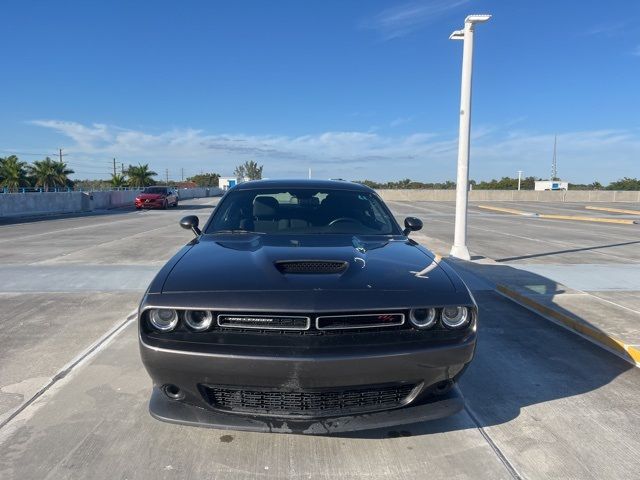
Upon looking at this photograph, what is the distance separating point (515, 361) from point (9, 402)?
13.5ft

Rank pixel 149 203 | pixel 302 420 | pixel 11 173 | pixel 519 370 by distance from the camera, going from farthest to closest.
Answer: pixel 11 173, pixel 149 203, pixel 519 370, pixel 302 420

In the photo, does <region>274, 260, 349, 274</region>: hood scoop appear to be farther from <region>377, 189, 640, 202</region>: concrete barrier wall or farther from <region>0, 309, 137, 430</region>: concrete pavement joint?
<region>377, 189, 640, 202</region>: concrete barrier wall

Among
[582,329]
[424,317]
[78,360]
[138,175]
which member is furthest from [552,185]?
[424,317]

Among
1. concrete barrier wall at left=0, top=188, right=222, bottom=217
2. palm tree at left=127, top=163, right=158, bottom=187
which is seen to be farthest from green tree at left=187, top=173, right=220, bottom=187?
concrete barrier wall at left=0, top=188, right=222, bottom=217

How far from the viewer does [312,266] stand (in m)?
3.10

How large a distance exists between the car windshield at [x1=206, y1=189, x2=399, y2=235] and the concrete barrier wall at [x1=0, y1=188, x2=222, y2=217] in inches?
959

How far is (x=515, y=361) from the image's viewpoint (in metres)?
4.61

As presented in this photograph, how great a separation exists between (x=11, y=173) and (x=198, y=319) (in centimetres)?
5148

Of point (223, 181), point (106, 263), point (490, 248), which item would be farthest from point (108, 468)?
point (223, 181)

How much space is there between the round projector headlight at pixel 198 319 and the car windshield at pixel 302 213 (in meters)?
1.50

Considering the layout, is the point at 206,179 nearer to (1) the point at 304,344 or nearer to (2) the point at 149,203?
(2) the point at 149,203

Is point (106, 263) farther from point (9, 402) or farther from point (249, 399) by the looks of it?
point (249, 399)

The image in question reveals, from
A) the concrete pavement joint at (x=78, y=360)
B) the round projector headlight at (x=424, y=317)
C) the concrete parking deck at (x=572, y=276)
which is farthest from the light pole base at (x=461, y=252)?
the round projector headlight at (x=424, y=317)

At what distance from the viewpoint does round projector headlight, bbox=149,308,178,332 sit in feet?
9.28
